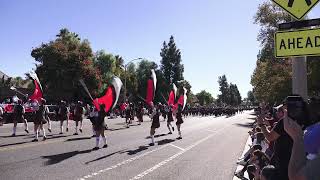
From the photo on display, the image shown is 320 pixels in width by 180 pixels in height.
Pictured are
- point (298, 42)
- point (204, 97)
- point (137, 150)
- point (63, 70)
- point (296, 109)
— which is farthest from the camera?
point (204, 97)

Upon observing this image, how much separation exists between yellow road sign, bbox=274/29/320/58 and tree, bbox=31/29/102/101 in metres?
54.5

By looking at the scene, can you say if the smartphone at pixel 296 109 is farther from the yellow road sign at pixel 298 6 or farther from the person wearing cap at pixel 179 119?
the person wearing cap at pixel 179 119

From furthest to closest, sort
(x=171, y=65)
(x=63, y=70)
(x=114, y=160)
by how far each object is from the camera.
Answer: (x=171, y=65), (x=63, y=70), (x=114, y=160)

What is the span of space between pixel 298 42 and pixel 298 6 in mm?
443

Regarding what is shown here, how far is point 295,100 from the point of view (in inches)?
144

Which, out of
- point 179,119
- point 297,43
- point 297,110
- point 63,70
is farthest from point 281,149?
point 63,70

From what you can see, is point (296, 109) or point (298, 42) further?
point (298, 42)

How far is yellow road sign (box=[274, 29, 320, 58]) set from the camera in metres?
5.38

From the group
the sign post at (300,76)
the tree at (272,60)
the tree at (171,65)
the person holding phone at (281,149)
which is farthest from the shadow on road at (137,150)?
the tree at (171,65)

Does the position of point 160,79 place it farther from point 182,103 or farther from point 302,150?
point 302,150

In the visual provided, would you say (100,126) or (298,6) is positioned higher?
(298,6)

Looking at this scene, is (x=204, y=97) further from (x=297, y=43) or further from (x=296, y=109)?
(x=296, y=109)

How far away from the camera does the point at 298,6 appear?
553cm

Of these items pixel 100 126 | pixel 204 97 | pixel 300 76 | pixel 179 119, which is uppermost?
pixel 204 97
